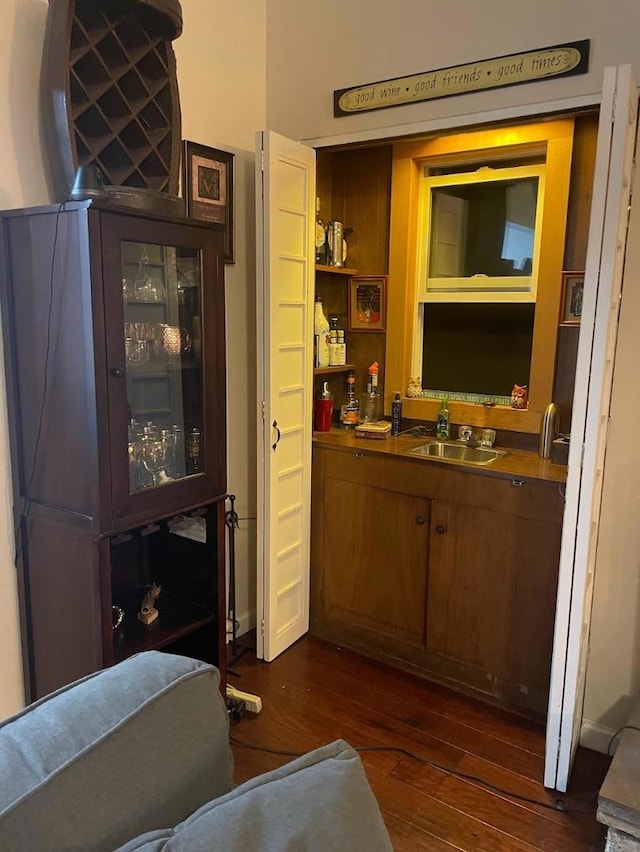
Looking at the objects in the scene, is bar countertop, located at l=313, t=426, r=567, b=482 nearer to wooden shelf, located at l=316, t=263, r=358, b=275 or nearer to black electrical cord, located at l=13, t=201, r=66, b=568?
wooden shelf, located at l=316, t=263, r=358, b=275

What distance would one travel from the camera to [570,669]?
1967 millimetres

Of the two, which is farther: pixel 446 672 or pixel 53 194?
pixel 446 672

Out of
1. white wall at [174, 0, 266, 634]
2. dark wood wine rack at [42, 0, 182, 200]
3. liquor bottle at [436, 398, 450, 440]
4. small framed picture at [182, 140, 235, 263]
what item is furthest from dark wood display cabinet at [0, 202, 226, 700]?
liquor bottle at [436, 398, 450, 440]

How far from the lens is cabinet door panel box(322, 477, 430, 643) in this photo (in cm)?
265

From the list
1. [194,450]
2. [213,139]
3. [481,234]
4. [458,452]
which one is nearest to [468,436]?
[458,452]

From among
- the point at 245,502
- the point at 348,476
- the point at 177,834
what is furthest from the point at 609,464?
the point at 177,834

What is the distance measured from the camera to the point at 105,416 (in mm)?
1592

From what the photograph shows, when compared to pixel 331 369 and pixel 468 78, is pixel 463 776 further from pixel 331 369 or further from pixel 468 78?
pixel 468 78

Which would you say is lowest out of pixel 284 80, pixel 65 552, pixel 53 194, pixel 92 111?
pixel 65 552

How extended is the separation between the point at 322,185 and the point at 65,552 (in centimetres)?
213

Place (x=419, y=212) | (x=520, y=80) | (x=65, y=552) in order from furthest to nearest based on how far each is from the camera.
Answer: (x=419, y=212) → (x=520, y=80) → (x=65, y=552)

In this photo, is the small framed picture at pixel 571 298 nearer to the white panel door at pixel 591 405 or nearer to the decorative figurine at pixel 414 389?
the white panel door at pixel 591 405

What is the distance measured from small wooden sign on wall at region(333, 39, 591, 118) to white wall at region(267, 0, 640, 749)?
0.07 feet

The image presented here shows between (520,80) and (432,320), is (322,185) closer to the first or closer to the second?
(432,320)
